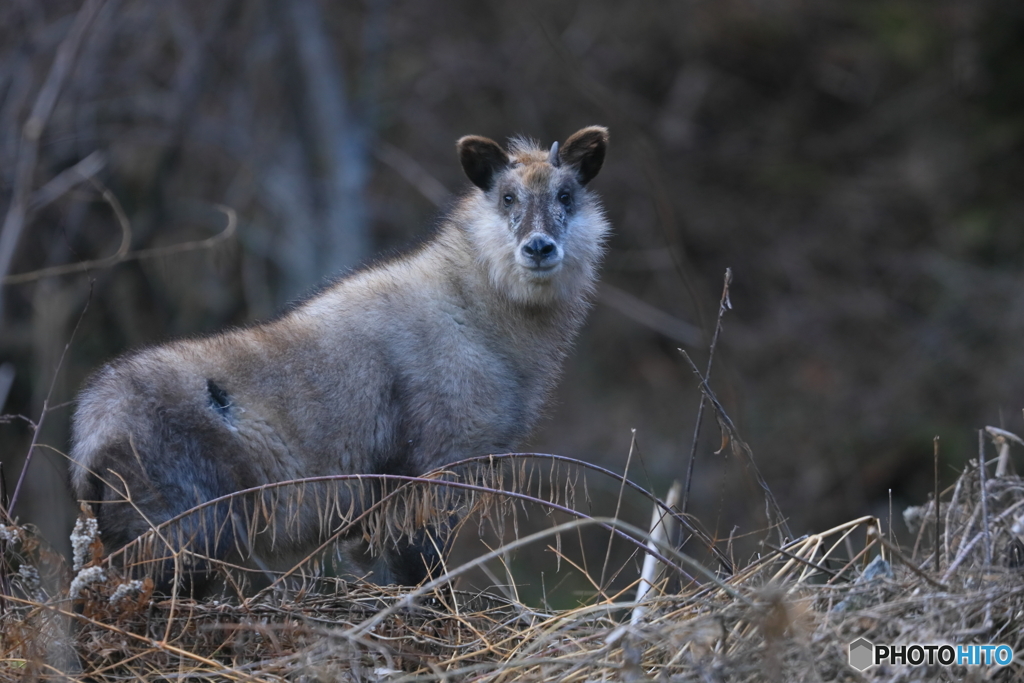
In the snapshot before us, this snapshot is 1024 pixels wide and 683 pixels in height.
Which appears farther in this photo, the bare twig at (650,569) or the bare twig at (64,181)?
the bare twig at (64,181)

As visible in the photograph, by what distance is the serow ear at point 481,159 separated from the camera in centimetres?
567

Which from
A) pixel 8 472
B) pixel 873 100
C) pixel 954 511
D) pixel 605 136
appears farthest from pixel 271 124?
pixel 954 511

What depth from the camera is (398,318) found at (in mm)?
5352

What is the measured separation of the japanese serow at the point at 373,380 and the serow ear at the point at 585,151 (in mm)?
12

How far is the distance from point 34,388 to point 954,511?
8.76 meters

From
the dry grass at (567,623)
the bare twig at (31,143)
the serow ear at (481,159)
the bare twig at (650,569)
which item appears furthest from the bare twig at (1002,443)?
the bare twig at (31,143)

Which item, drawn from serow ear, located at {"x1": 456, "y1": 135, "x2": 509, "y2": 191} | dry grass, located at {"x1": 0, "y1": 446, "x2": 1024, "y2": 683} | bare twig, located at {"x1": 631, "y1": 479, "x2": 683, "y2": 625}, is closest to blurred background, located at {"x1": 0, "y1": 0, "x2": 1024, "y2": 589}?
serow ear, located at {"x1": 456, "y1": 135, "x2": 509, "y2": 191}

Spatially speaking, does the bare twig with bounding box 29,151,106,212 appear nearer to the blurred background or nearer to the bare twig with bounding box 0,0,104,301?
the blurred background

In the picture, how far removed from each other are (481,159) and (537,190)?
44 cm

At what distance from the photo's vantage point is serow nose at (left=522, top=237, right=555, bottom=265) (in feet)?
17.1

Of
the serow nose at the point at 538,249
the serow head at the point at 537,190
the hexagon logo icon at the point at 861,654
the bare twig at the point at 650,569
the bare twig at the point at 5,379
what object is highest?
the serow head at the point at 537,190

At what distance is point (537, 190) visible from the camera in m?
5.54

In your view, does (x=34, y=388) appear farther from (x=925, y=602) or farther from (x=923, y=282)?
(x=923, y=282)

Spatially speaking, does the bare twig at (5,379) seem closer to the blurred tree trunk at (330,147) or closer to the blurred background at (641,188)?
the blurred background at (641,188)
